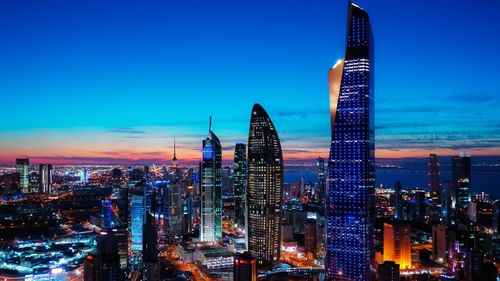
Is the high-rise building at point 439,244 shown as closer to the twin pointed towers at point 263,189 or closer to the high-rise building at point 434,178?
the twin pointed towers at point 263,189

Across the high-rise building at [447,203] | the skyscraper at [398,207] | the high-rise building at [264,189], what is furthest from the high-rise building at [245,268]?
the skyscraper at [398,207]

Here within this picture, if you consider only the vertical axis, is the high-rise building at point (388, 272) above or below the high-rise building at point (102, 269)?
below

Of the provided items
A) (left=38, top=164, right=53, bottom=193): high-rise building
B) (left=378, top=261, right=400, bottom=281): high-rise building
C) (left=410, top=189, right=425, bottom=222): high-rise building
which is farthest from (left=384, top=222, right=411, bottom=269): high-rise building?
(left=38, top=164, right=53, bottom=193): high-rise building

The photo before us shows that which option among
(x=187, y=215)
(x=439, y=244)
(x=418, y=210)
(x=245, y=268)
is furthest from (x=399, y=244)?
(x=187, y=215)

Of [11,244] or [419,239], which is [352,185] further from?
[11,244]

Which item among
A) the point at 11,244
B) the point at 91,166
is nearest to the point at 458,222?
the point at 11,244

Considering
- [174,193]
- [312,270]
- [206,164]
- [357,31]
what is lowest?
[312,270]
